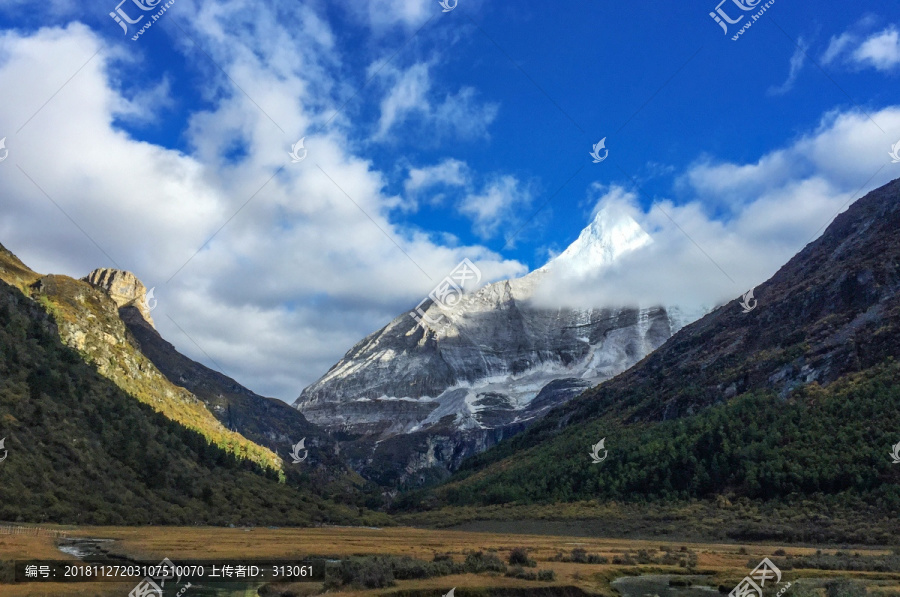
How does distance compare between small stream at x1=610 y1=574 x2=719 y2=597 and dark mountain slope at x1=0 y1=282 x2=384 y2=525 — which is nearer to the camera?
small stream at x1=610 y1=574 x2=719 y2=597

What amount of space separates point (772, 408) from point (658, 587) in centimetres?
7952

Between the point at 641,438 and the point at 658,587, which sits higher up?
the point at 641,438

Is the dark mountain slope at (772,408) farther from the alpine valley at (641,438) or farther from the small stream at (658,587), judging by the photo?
the small stream at (658,587)

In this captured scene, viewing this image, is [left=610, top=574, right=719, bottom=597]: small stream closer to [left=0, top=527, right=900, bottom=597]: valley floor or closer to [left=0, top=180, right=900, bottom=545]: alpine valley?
[left=0, top=527, right=900, bottom=597]: valley floor

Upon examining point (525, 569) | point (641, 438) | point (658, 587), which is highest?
point (641, 438)

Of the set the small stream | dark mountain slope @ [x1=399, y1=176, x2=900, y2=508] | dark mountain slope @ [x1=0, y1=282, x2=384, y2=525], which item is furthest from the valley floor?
dark mountain slope @ [x1=399, y1=176, x2=900, y2=508]

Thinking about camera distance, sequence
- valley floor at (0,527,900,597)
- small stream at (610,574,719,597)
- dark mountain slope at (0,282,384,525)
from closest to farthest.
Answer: valley floor at (0,527,900,597)
small stream at (610,574,719,597)
dark mountain slope at (0,282,384,525)

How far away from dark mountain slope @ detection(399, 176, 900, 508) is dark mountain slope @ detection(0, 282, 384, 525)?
2199 inches

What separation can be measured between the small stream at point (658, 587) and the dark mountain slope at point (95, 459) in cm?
6223

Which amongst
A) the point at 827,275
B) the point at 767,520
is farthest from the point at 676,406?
the point at 767,520

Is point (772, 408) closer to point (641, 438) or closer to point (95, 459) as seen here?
point (641, 438)

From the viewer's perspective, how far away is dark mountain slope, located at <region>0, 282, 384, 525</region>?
80.2m

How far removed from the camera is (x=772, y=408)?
11269 centimetres

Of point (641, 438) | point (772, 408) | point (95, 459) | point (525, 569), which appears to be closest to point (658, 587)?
point (525, 569)
